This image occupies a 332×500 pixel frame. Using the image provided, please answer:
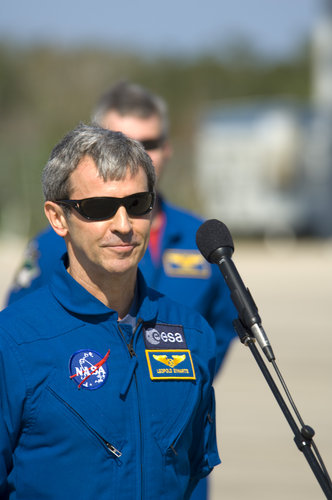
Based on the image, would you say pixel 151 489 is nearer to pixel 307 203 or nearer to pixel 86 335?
pixel 86 335

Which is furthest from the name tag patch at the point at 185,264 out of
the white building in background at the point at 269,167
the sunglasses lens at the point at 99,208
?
the white building in background at the point at 269,167

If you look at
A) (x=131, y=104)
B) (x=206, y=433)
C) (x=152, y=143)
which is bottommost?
(x=206, y=433)

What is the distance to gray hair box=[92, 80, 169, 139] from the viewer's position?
3.98 meters

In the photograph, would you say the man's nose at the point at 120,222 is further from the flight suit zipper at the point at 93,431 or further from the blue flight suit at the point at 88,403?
the flight suit zipper at the point at 93,431

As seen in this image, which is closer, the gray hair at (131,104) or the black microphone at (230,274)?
the black microphone at (230,274)

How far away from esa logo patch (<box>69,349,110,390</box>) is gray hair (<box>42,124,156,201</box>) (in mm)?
438

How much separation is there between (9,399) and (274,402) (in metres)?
7.01

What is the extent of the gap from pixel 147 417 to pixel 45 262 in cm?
150

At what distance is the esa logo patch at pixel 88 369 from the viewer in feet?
7.52

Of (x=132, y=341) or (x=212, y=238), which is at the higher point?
(x=212, y=238)

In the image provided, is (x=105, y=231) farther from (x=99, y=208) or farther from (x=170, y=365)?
(x=170, y=365)

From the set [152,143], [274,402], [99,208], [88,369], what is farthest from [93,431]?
[274,402]

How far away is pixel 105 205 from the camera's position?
240 centimetres

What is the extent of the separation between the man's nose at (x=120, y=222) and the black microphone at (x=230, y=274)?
233 millimetres
